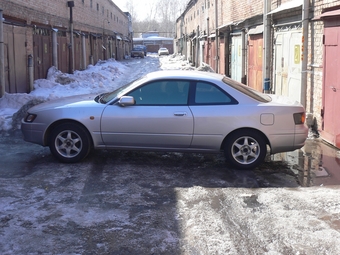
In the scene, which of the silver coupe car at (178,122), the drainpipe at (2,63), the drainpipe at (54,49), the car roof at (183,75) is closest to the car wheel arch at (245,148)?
the silver coupe car at (178,122)

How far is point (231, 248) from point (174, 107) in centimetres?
318

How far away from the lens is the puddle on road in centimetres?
659

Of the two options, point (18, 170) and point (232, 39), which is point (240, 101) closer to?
point (18, 170)

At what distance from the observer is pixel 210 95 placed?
7191mm

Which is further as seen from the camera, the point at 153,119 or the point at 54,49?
the point at 54,49

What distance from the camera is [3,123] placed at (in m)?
10.5

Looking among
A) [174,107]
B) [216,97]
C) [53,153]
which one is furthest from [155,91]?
[53,153]

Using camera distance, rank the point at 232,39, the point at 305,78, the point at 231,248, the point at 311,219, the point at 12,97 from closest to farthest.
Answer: the point at 231,248, the point at 311,219, the point at 305,78, the point at 12,97, the point at 232,39

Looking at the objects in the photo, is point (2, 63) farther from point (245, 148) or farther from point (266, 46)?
point (245, 148)

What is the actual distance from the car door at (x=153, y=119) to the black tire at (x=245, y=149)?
649 millimetres

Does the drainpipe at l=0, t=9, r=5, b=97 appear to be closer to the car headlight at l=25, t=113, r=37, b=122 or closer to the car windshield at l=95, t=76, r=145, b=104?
the car headlight at l=25, t=113, r=37, b=122

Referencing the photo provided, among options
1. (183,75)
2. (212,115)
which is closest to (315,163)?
(212,115)

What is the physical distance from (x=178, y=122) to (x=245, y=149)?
43.2 inches

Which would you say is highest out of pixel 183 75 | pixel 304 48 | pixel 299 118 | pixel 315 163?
pixel 304 48
